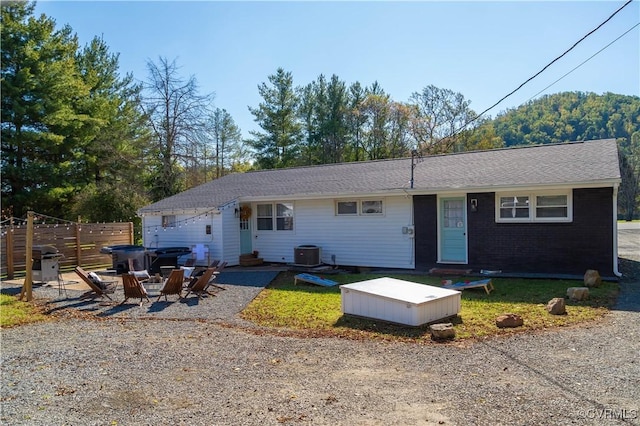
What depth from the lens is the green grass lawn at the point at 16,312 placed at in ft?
28.7

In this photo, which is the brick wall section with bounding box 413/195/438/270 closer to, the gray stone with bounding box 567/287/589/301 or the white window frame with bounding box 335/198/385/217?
the white window frame with bounding box 335/198/385/217

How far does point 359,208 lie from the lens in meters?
14.9

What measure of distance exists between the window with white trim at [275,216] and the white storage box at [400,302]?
7779 millimetres

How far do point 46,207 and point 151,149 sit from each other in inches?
274

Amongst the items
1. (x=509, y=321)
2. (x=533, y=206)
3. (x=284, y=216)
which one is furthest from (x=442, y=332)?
(x=284, y=216)

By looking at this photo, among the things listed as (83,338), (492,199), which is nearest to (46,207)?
(83,338)

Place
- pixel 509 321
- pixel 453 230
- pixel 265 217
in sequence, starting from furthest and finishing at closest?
pixel 265 217 < pixel 453 230 < pixel 509 321

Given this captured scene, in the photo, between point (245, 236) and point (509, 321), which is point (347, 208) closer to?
point (245, 236)

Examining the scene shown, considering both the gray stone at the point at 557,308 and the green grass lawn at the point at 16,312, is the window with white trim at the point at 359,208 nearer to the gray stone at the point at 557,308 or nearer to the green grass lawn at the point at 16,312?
the gray stone at the point at 557,308

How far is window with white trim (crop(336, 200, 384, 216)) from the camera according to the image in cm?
1462

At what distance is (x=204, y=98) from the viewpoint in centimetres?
2923

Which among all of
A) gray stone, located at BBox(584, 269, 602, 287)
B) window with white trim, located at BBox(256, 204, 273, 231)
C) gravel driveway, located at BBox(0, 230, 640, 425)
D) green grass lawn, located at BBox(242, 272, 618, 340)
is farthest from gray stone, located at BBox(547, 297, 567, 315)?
window with white trim, located at BBox(256, 204, 273, 231)

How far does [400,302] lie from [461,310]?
185 cm

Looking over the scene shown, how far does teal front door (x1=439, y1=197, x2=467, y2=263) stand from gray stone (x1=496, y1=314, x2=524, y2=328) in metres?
5.50
